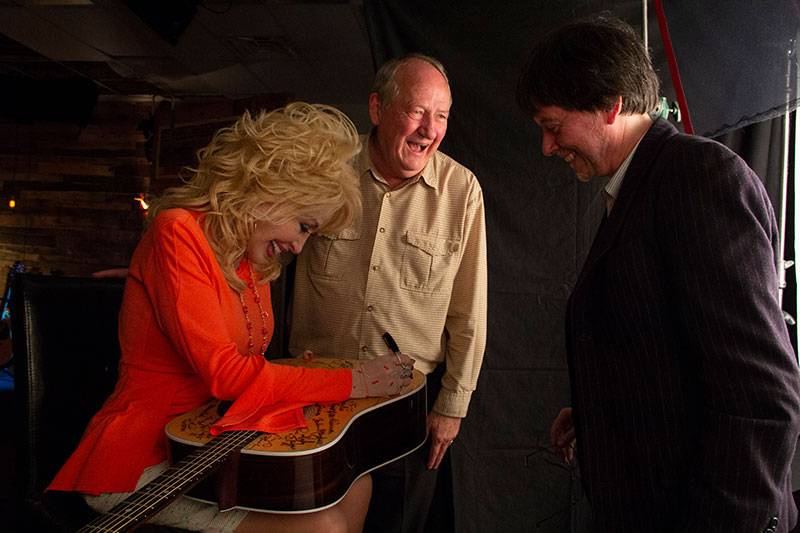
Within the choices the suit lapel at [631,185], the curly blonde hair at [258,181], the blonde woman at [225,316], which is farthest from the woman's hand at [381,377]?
the suit lapel at [631,185]

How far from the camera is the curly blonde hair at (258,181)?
1.49 meters

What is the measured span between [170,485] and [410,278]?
102cm

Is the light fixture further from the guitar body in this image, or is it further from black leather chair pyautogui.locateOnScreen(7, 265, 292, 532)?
the guitar body

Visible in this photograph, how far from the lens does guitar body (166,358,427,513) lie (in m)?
1.29

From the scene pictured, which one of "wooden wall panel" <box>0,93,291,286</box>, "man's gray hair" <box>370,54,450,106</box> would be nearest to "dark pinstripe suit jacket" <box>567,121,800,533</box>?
"man's gray hair" <box>370,54,450,106</box>

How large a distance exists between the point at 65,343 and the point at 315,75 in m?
5.20

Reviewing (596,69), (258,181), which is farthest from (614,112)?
(258,181)

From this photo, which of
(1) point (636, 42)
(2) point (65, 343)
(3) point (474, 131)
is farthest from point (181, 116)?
(1) point (636, 42)

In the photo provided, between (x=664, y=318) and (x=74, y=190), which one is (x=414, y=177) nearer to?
(x=664, y=318)

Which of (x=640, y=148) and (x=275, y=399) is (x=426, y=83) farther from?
(x=275, y=399)

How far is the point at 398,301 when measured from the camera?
6.43 ft

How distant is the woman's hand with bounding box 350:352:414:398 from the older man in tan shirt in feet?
0.87

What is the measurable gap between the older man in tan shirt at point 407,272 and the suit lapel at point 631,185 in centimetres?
85

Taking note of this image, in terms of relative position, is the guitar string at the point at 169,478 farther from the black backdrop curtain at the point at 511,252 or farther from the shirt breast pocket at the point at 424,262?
the black backdrop curtain at the point at 511,252
